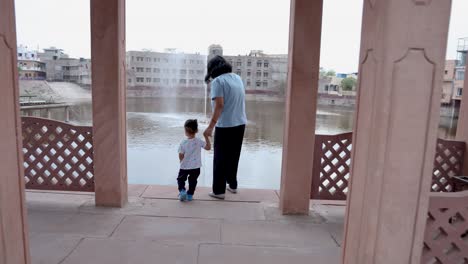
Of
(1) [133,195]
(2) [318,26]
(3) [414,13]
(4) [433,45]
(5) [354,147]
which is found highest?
(2) [318,26]

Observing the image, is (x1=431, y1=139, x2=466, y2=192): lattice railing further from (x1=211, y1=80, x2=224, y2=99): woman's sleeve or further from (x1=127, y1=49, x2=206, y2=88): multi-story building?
(x1=127, y1=49, x2=206, y2=88): multi-story building

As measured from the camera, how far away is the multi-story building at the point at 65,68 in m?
11.1

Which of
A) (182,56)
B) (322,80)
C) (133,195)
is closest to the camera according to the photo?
(133,195)

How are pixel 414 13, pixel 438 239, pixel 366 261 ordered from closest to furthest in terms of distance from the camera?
pixel 414 13 → pixel 366 261 → pixel 438 239

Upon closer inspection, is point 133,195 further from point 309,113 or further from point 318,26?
point 318,26

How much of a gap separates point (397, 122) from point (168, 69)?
1080 centimetres

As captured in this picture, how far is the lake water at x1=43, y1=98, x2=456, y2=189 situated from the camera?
6867 millimetres

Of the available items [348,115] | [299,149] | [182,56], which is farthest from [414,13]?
[348,115]

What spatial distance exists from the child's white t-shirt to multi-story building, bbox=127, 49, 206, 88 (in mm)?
6828

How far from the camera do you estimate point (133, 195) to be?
4.19 m

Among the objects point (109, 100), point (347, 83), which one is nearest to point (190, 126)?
point (109, 100)

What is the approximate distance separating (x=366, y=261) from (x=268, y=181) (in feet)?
16.5

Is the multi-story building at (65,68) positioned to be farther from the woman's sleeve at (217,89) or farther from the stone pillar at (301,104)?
the stone pillar at (301,104)

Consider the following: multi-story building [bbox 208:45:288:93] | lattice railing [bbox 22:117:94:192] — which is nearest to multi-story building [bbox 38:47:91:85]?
multi-story building [bbox 208:45:288:93]
